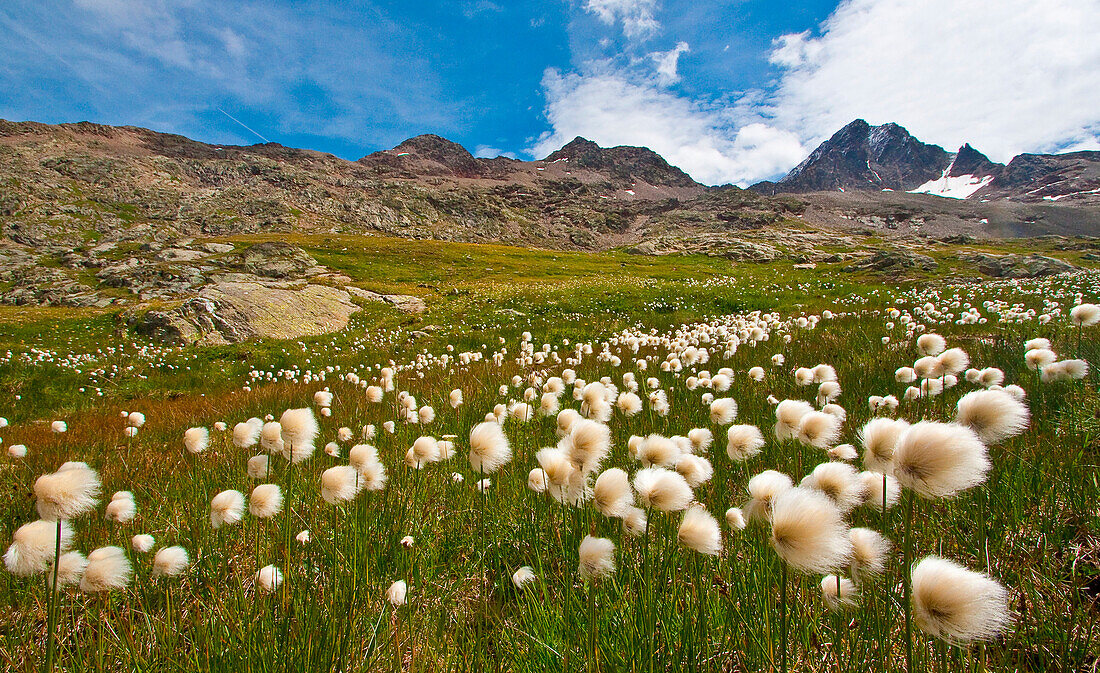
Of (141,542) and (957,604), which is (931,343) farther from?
(141,542)

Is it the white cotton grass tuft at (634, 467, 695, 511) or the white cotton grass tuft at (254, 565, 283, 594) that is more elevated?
the white cotton grass tuft at (634, 467, 695, 511)

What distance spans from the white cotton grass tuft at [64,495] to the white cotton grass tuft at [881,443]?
2.79 meters

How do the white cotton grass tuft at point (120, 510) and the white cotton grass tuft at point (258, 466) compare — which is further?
the white cotton grass tuft at point (258, 466)

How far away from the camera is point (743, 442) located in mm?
2477

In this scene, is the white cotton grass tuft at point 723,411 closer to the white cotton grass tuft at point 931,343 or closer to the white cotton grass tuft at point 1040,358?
the white cotton grass tuft at point 931,343

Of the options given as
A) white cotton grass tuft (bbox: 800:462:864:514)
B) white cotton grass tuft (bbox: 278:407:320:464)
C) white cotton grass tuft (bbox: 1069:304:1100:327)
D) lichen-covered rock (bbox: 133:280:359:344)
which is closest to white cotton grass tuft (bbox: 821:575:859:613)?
white cotton grass tuft (bbox: 800:462:864:514)

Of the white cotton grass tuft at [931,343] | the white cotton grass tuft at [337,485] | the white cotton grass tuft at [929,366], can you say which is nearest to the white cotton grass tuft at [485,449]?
the white cotton grass tuft at [337,485]

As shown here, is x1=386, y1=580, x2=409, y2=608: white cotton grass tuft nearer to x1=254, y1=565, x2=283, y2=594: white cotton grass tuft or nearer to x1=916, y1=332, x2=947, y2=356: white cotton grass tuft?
x1=254, y1=565, x2=283, y2=594: white cotton grass tuft

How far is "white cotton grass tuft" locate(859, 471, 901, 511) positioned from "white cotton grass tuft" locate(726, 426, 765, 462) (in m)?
0.58

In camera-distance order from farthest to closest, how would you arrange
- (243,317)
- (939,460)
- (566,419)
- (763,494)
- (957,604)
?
(243,317) → (566,419) → (763,494) → (939,460) → (957,604)

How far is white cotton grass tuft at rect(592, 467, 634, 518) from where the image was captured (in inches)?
69.2

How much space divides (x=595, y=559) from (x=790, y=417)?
1.37 meters

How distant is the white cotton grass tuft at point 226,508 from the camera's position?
216 centimetres

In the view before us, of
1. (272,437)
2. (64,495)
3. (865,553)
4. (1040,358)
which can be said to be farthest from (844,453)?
(64,495)
